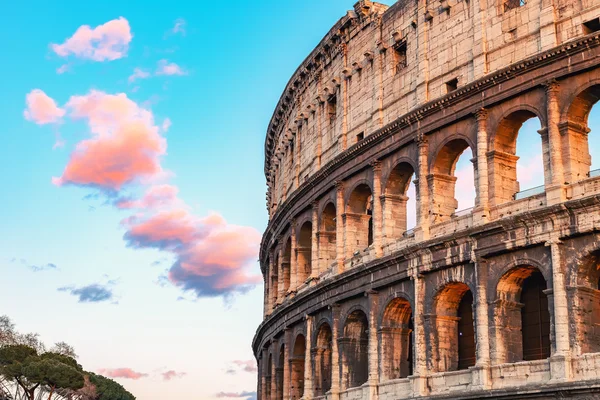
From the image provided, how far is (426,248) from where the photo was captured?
25.0 metres

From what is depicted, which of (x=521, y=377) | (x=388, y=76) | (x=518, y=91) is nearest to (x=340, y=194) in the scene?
(x=388, y=76)

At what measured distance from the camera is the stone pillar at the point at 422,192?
25.9 metres

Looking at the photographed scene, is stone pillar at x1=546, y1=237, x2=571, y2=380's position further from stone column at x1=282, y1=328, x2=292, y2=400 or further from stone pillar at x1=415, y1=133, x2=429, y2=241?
stone column at x1=282, y1=328, x2=292, y2=400

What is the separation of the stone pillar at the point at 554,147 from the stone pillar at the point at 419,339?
484 centimetres

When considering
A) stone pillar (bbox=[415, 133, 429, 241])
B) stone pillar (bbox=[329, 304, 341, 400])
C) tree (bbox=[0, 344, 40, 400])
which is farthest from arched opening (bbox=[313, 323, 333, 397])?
tree (bbox=[0, 344, 40, 400])

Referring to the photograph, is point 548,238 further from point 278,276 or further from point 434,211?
point 278,276

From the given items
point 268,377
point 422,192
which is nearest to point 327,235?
point 422,192

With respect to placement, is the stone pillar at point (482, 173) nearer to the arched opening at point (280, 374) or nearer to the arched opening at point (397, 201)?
the arched opening at point (397, 201)

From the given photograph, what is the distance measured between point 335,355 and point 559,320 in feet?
31.7

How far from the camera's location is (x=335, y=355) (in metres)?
29.1

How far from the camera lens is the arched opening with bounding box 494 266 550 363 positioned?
22734 mm

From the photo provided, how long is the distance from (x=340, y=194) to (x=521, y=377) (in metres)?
10.8

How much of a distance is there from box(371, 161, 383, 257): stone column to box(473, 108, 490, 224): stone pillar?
14.4 feet

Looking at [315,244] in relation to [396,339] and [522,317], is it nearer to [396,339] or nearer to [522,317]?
[396,339]
